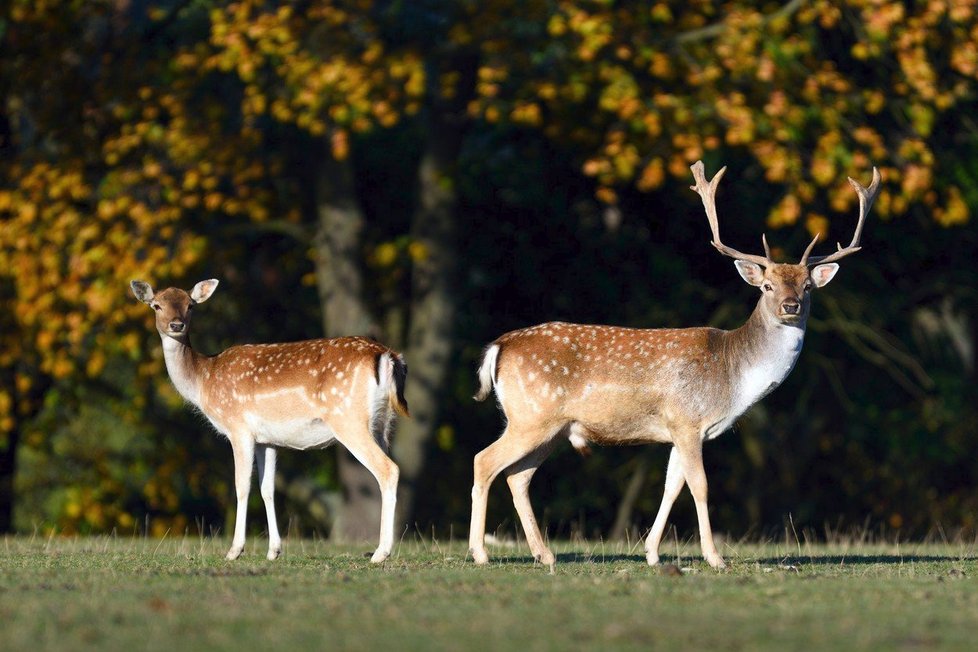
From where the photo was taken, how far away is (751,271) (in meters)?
9.69

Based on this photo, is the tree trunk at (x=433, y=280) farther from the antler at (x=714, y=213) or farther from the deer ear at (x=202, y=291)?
the antler at (x=714, y=213)

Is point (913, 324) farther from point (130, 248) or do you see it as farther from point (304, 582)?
point (304, 582)

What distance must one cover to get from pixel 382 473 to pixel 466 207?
26.2ft

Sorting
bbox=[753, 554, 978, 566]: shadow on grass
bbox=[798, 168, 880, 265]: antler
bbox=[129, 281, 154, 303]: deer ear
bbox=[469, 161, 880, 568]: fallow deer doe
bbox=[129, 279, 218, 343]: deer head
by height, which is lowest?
bbox=[753, 554, 978, 566]: shadow on grass

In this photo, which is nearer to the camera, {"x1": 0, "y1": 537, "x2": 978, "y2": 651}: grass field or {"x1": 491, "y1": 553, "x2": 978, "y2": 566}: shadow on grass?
{"x1": 0, "y1": 537, "x2": 978, "y2": 651}: grass field

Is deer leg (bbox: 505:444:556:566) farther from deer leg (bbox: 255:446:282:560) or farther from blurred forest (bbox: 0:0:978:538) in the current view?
blurred forest (bbox: 0:0:978:538)

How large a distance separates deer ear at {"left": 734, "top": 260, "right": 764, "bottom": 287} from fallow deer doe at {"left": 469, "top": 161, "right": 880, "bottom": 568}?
0.64 feet

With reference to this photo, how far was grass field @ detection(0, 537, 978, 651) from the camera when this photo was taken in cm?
566

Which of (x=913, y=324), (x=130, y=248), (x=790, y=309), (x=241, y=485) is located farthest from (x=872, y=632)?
(x=913, y=324)

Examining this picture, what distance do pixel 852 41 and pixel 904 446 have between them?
199 inches

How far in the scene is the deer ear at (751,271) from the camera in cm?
966

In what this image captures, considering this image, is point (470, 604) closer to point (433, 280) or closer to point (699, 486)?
point (699, 486)

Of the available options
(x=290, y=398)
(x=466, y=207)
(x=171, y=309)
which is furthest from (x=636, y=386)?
(x=466, y=207)

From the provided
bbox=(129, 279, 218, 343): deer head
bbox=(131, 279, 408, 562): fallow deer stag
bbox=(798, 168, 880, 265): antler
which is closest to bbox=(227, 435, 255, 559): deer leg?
bbox=(131, 279, 408, 562): fallow deer stag
